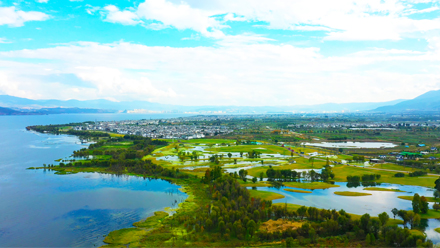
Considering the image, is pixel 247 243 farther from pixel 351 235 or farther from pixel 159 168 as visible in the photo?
pixel 159 168

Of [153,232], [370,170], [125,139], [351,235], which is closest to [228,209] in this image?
[153,232]

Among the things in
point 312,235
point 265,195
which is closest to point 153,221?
point 265,195

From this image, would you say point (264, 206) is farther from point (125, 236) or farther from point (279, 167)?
point (279, 167)

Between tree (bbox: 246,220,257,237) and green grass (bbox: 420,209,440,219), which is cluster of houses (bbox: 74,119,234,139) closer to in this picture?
tree (bbox: 246,220,257,237)

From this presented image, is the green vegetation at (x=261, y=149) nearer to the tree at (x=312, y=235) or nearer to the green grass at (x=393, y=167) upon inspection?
the green grass at (x=393, y=167)

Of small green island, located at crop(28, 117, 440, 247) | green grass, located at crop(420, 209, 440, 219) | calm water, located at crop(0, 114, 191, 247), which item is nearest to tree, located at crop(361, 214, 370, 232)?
small green island, located at crop(28, 117, 440, 247)
